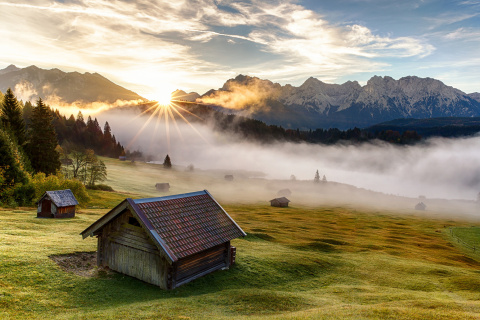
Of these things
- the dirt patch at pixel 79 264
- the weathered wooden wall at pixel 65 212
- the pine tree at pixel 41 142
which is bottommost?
Answer: the weathered wooden wall at pixel 65 212

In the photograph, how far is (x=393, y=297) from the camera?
73.4 feet

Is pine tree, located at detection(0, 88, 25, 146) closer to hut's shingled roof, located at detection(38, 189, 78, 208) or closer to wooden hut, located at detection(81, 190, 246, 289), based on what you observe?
hut's shingled roof, located at detection(38, 189, 78, 208)

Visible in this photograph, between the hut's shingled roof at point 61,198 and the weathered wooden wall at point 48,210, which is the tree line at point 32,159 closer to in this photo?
the hut's shingled roof at point 61,198

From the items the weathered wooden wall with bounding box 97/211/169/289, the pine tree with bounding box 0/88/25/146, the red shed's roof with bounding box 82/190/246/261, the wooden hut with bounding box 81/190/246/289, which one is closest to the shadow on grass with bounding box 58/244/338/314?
the weathered wooden wall with bounding box 97/211/169/289

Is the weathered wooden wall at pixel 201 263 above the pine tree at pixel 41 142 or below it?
below

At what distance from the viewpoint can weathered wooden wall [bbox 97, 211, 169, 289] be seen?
70.5 ft

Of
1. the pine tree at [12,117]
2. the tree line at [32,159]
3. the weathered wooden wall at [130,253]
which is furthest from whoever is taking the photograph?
the pine tree at [12,117]

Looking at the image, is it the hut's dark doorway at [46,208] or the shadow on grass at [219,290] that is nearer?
the shadow on grass at [219,290]

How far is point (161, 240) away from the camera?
67.6 ft

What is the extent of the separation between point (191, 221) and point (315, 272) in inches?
592

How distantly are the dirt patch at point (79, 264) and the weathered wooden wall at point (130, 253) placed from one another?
84 centimetres

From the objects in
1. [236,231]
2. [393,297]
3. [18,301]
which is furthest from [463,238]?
[18,301]

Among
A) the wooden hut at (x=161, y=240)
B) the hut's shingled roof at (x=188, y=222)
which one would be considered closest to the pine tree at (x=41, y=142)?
the wooden hut at (x=161, y=240)

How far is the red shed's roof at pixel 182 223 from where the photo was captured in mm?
21078
